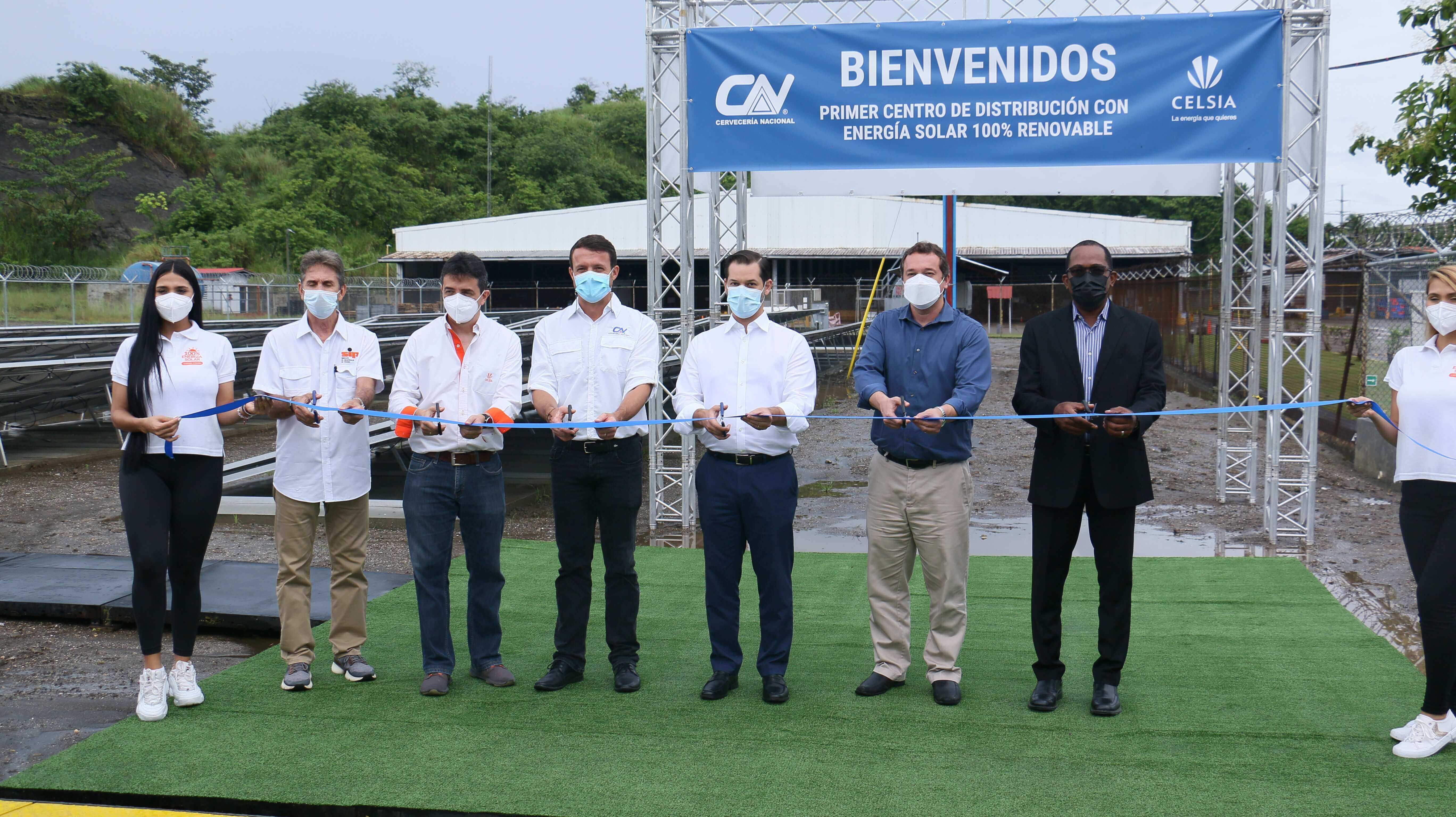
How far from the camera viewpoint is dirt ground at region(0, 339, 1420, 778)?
4.93 m

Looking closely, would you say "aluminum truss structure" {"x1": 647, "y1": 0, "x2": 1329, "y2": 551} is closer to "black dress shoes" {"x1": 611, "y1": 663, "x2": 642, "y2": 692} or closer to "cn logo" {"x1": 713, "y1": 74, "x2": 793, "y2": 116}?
"cn logo" {"x1": 713, "y1": 74, "x2": 793, "y2": 116}

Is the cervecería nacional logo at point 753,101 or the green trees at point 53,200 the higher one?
the green trees at point 53,200

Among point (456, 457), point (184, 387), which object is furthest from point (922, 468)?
point (184, 387)

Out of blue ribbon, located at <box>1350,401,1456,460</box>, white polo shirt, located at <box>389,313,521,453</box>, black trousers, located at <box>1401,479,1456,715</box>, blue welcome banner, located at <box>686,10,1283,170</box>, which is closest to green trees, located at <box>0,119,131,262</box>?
blue welcome banner, located at <box>686,10,1283,170</box>

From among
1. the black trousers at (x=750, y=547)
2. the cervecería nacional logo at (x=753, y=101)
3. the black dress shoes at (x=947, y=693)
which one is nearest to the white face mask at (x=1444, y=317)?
the black dress shoes at (x=947, y=693)

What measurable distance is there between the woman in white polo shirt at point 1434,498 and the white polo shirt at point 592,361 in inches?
112

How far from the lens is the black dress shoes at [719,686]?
14.9 feet

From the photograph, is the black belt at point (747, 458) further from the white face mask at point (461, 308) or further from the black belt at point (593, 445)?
the white face mask at point (461, 308)

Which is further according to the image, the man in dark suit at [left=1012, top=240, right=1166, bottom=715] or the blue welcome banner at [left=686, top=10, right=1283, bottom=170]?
the blue welcome banner at [left=686, top=10, right=1283, bottom=170]

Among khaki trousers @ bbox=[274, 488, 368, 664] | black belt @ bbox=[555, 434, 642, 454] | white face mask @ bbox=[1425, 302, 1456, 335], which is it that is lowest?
khaki trousers @ bbox=[274, 488, 368, 664]

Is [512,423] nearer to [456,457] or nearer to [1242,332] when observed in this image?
Answer: [456,457]

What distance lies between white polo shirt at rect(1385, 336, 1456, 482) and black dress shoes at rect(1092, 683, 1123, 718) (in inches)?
52.3

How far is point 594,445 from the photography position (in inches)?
180

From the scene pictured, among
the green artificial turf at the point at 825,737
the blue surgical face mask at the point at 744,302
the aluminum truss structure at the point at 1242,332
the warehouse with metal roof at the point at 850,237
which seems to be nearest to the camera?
the green artificial turf at the point at 825,737
